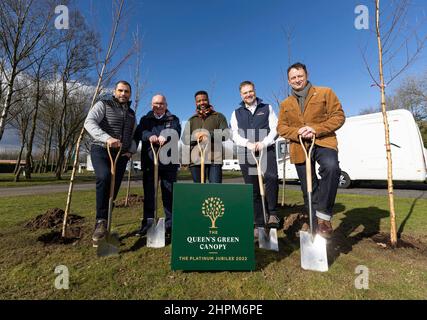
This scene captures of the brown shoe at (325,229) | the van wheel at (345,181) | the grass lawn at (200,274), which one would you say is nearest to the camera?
the grass lawn at (200,274)

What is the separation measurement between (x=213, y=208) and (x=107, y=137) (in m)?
1.78

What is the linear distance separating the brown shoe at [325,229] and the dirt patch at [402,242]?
3.01 ft

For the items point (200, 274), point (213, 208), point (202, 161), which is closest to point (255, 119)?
point (202, 161)

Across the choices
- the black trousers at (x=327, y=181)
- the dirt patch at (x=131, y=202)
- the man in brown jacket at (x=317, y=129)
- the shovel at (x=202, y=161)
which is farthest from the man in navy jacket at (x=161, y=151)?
the dirt patch at (x=131, y=202)

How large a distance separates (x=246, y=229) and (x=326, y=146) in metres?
1.46

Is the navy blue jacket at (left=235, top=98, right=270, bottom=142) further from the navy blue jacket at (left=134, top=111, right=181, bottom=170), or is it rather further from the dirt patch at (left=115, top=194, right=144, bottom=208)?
the dirt patch at (left=115, top=194, right=144, bottom=208)

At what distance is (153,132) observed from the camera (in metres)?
3.90

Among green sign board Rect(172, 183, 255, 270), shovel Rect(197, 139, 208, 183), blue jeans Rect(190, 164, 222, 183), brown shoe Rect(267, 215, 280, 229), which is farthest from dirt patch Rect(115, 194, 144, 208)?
green sign board Rect(172, 183, 255, 270)

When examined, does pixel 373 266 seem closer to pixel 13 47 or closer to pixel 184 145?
pixel 184 145

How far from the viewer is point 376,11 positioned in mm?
3631

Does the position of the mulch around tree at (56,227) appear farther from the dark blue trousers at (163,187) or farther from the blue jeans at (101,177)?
the dark blue trousers at (163,187)

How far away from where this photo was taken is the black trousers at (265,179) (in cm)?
366

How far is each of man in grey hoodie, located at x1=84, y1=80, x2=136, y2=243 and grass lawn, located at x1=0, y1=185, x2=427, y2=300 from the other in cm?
61

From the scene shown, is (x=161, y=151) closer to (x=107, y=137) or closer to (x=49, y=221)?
(x=107, y=137)
